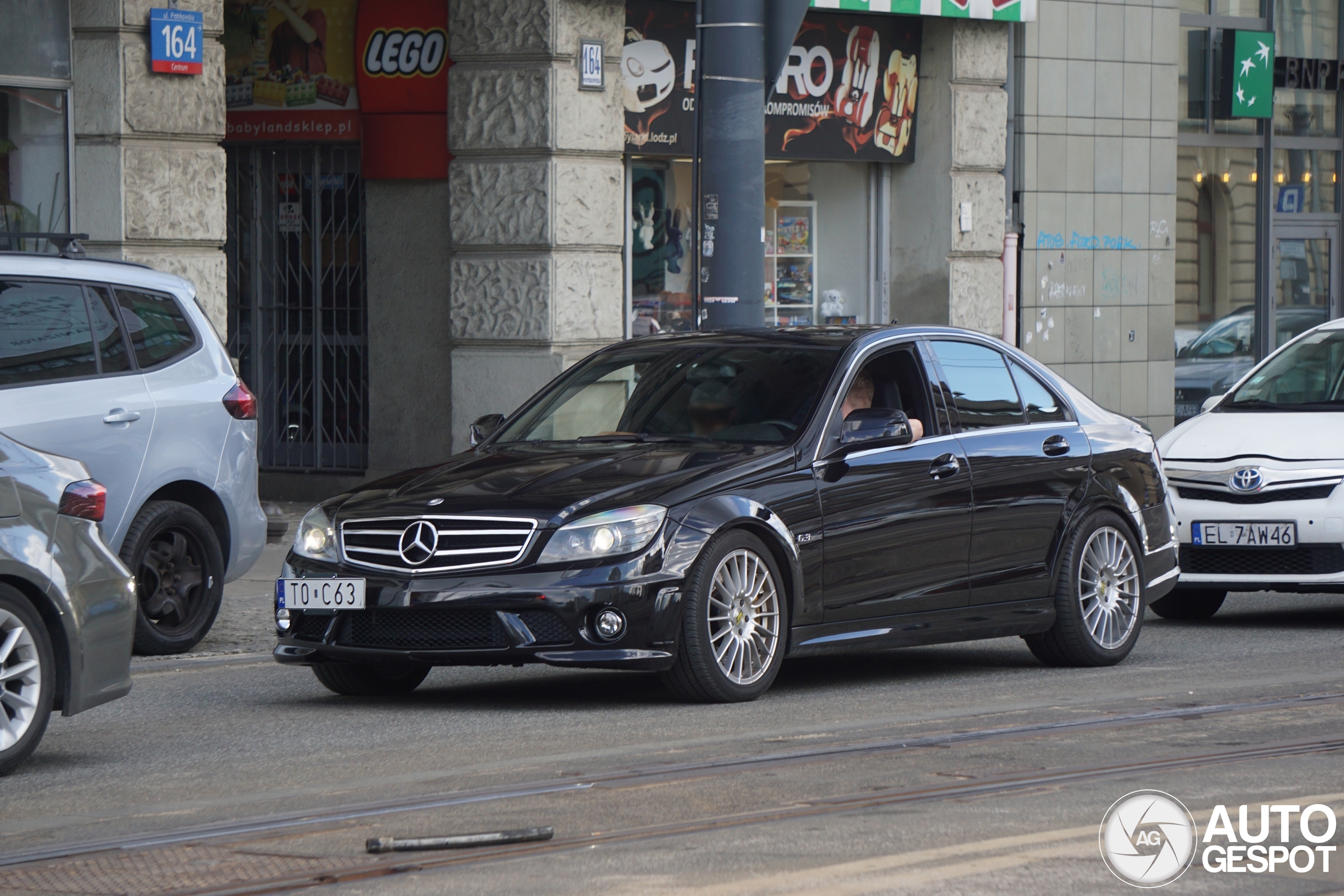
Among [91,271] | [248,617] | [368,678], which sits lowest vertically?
[248,617]

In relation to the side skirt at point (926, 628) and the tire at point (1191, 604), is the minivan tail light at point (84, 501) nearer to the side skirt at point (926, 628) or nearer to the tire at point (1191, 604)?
the side skirt at point (926, 628)

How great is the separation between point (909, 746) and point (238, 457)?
4486mm

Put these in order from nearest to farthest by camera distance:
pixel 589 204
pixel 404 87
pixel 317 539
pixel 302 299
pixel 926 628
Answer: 1. pixel 317 539
2. pixel 926 628
3. pixel 589 204
4. pixel 404 87
5. pixel 302 299

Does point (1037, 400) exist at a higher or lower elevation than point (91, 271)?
lower

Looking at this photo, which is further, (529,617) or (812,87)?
(812,87)

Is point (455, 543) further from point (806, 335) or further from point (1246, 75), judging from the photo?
point (1246, 75)

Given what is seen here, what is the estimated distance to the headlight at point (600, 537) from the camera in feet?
25.0

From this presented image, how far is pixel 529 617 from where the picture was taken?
7617 millimetres

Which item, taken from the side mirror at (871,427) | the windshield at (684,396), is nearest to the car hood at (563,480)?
the windshield at (684,396)

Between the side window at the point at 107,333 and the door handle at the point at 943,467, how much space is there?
3740 mm

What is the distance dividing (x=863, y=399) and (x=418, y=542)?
2.14 m

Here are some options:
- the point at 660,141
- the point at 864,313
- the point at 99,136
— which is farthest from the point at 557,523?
the point at 864,313

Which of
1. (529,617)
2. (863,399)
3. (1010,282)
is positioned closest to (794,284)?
(1010,282)

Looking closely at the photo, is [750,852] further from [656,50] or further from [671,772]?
[656,50]
